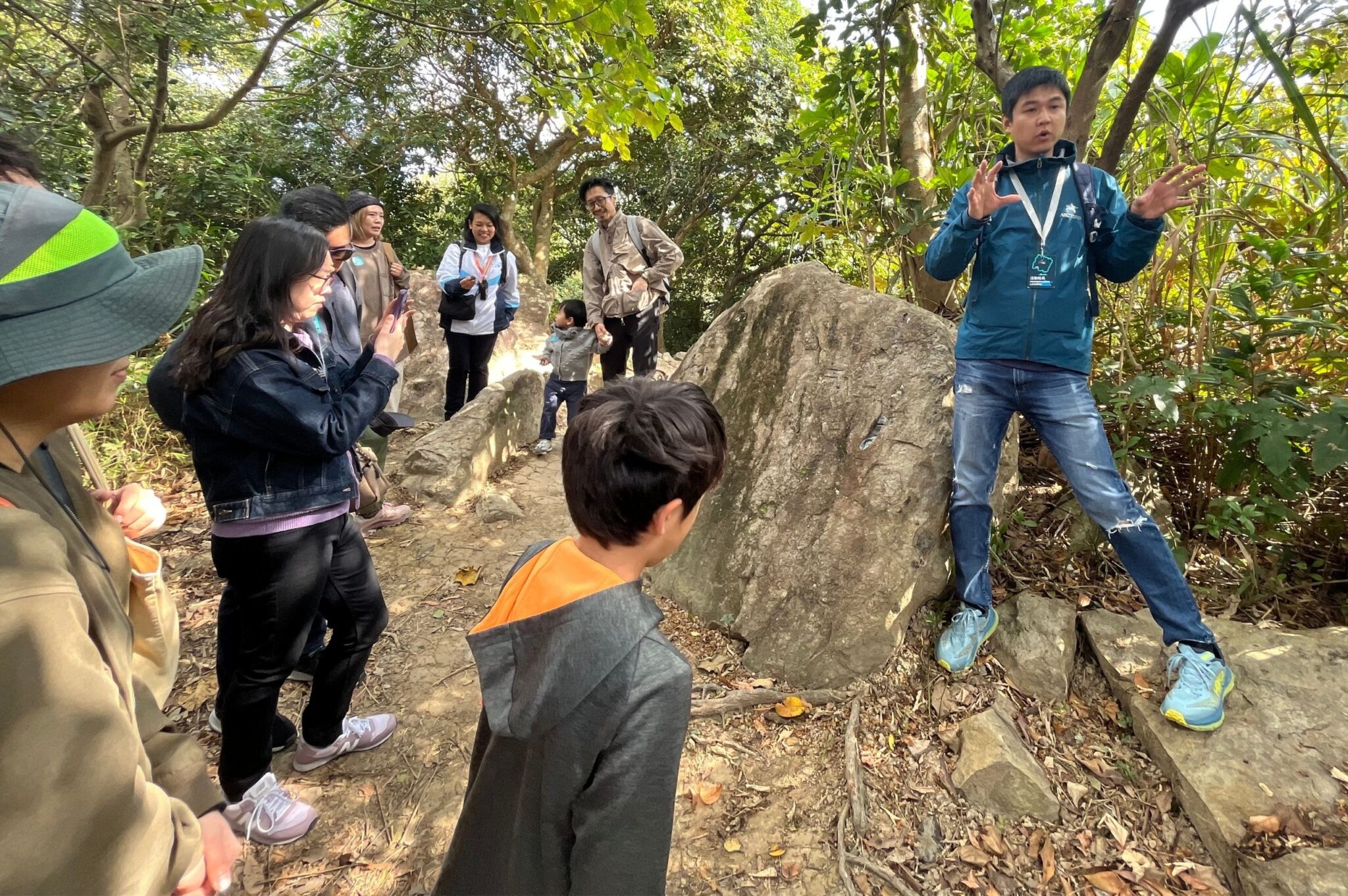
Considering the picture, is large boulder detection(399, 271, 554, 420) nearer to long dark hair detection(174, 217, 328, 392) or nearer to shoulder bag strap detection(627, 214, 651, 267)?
shoulder bag strap detection(627, 214, 651, 267)

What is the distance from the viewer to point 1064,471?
7.80 feet

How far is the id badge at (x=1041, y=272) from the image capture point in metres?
2.33

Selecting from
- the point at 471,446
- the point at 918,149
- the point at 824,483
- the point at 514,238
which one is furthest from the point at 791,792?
the point at 514,238

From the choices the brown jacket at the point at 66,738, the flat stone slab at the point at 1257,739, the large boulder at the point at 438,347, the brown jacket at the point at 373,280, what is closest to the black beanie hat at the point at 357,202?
the brown jacket at the point at 373,280

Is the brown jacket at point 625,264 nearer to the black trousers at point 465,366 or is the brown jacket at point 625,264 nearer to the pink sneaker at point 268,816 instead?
the black trousers at point 465,366

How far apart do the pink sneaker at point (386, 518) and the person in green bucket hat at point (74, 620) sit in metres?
3.23

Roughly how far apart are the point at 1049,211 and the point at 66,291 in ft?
9.14

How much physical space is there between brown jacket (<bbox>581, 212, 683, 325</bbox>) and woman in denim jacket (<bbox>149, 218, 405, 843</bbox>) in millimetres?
2941

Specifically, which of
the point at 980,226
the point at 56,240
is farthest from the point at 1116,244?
the point at 56,240

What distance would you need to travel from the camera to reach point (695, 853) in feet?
6.97

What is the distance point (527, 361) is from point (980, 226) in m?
7.04

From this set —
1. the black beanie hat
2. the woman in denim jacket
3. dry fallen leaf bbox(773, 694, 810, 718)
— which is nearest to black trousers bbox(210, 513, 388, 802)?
the woman in denim jacket

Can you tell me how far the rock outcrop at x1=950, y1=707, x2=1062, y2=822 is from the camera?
2.11 meters

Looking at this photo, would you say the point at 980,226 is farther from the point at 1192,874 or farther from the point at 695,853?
the point at 695,853
